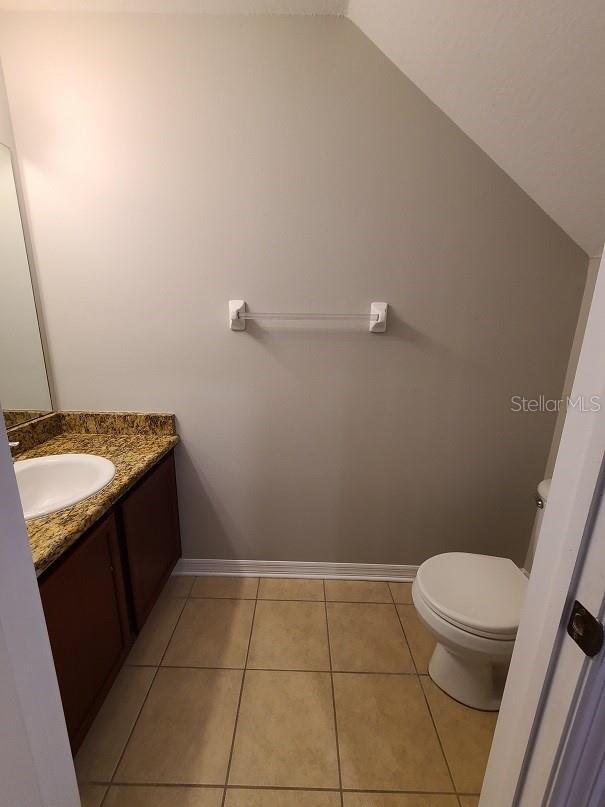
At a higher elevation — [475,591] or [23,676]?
[23,676]

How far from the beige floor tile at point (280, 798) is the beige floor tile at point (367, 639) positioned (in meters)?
0.41

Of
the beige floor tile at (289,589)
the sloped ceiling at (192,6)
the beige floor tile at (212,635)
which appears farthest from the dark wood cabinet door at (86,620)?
the sloped ceiling at (192,6)

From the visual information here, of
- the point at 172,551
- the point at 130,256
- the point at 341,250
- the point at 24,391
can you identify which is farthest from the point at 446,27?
the point at 172,551

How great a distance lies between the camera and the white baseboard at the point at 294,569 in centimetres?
194

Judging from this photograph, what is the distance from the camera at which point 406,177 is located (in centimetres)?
147

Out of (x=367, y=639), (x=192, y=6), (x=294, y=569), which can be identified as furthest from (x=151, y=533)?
(x=192, y=6)

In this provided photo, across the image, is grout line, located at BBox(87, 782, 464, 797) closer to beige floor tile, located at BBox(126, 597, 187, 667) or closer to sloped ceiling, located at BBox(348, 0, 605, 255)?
beige floor tile, located at BBox(126, 597, 187, 667)

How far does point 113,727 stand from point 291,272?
1.81 metres

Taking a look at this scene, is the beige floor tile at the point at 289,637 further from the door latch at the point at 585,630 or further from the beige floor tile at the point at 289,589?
the door latch at the point at 585,630

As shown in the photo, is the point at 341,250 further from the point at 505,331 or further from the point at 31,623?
the point at 31,623

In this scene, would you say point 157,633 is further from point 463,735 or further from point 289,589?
point 463,735

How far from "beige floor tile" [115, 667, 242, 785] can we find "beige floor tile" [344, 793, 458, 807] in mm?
405

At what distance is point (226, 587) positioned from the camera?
189 cm

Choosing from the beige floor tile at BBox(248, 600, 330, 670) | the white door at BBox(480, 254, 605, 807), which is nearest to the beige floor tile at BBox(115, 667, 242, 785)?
the beige floor tile at BBox(248, 600, 330, 670)
